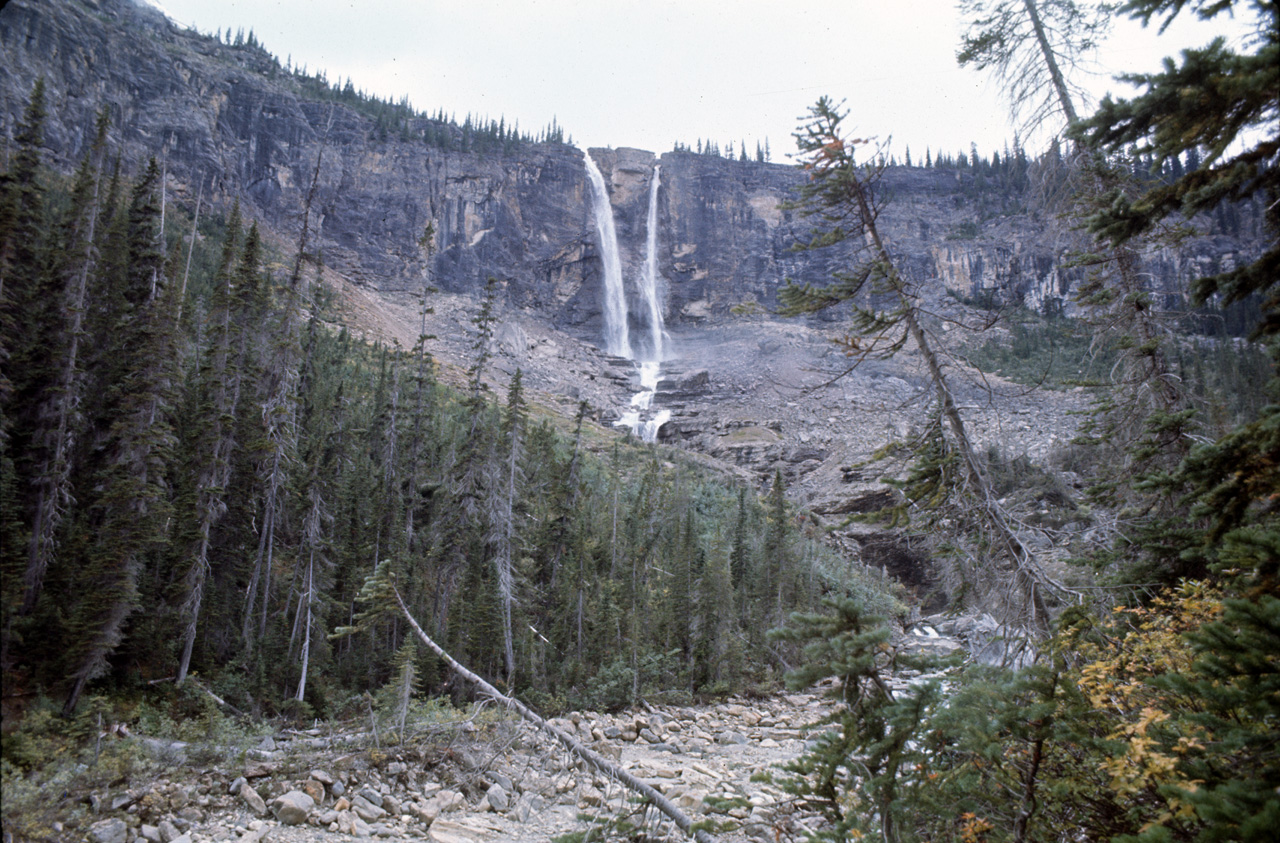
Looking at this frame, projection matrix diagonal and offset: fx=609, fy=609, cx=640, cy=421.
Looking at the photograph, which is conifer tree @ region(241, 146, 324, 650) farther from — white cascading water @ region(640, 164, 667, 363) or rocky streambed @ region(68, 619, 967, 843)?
white cascading water @ region(640, 164, 667, 363)

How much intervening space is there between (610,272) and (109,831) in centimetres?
10808

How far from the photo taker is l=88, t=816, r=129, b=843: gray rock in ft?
20.1

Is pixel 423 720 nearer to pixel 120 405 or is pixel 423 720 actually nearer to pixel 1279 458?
pixel 1279 458

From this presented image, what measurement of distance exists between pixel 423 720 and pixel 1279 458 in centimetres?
1066

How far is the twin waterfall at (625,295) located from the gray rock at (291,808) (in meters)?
83.8

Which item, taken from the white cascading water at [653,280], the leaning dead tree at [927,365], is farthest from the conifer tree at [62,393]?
the white cascading water at [653,280]

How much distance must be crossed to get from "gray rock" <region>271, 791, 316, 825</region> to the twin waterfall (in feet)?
275

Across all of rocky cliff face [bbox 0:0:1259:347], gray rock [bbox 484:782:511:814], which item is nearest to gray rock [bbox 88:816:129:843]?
gray rock [bbox 484:782:511:814]

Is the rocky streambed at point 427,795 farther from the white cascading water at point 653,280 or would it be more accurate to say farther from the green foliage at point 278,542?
the white cascading water at point 653,280

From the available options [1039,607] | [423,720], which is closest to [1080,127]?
[1039,607]

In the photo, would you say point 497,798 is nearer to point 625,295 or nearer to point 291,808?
point 291,808

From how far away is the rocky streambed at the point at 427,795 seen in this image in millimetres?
6656

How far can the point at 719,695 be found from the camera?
874 inches

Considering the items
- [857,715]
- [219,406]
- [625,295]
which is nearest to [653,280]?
[625,295]
